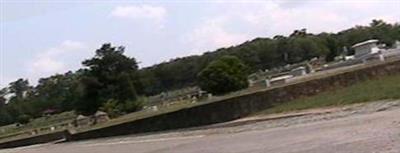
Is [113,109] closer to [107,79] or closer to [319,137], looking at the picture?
[107,79]

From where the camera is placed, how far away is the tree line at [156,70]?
59.9 m

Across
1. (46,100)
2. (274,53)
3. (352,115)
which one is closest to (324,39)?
(274,53)

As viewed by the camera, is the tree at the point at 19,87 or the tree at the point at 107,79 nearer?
the tree at the point at 107,79

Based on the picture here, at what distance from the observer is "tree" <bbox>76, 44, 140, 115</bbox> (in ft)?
203

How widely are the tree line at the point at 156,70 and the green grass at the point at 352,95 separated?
14056 millimetres

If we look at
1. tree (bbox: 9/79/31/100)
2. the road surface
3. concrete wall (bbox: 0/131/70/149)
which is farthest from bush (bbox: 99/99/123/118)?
tree (bbox: 9/79/31/100)

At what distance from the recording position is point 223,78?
1555 inches

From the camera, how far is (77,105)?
→ 65.4 m

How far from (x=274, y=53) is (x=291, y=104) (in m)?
54.8

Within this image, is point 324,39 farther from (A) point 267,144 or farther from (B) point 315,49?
(A) point 267,144

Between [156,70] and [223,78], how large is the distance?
2157 inches

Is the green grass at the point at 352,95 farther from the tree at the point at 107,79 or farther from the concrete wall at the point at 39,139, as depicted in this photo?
the tree at the point at 107,79

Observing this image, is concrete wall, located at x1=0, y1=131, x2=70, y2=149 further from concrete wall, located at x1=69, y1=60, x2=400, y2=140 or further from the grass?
concrete wall, located at x1=69, y1=60, x2=400, y2=140

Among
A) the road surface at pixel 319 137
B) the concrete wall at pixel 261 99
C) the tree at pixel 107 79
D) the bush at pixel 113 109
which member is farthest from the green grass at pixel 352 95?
the tree at pixel 107 79
